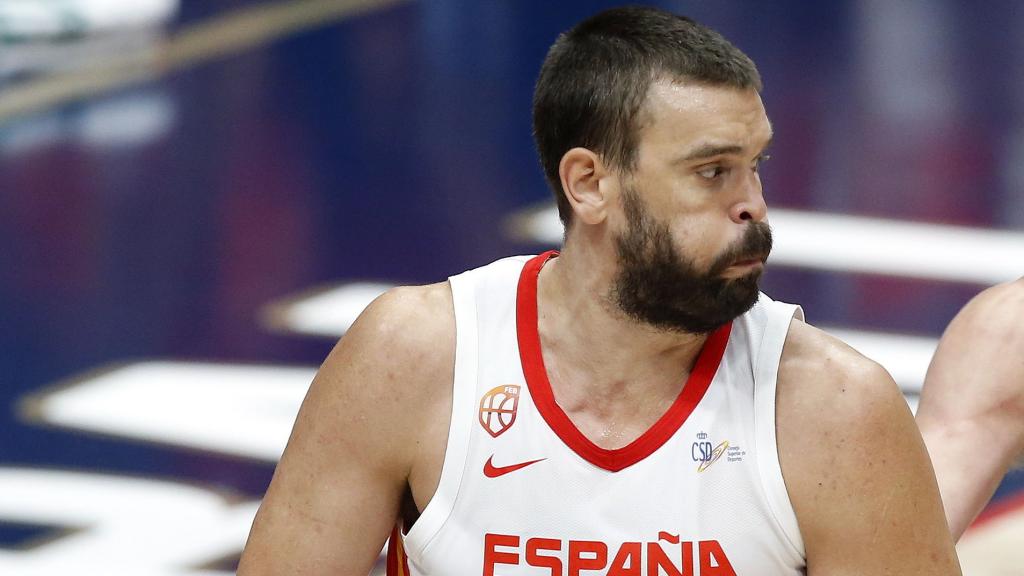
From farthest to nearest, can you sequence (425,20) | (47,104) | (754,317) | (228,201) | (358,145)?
(425,20) → (47,104) → (358,145) → (228,201) → (754,317)

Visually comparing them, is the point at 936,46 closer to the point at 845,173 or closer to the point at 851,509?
the point at 845,173

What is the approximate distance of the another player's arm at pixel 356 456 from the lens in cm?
262

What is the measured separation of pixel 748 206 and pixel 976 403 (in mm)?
982

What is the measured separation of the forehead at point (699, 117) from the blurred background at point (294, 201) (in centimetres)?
162

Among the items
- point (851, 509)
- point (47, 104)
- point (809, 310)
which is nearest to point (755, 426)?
point (851, 509)

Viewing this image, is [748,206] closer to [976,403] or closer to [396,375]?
[396,375]

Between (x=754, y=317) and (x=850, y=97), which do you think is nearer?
(x=754, y=317)

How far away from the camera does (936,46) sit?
815 centimetres

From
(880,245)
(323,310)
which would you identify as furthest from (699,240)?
(880,245)

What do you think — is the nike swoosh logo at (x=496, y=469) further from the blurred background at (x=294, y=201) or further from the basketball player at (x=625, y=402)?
the blurred background at (x=294, y=201)

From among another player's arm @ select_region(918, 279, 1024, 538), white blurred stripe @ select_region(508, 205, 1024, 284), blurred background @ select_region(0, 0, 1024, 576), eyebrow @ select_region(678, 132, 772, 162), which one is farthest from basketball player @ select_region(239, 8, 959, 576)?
white blurred stripe @ select_region(508, 205, 1024, 284)

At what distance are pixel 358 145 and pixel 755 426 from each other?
4702 millimetres

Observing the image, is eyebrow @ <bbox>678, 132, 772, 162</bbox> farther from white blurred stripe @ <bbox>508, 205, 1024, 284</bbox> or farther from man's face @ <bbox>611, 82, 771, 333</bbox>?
white blurred stripe @ <bbox>508, 205, 1024, 284</bbox>

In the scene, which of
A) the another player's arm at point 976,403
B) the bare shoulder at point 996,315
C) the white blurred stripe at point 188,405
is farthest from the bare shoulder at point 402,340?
the white blurred stripe at point 188,405
